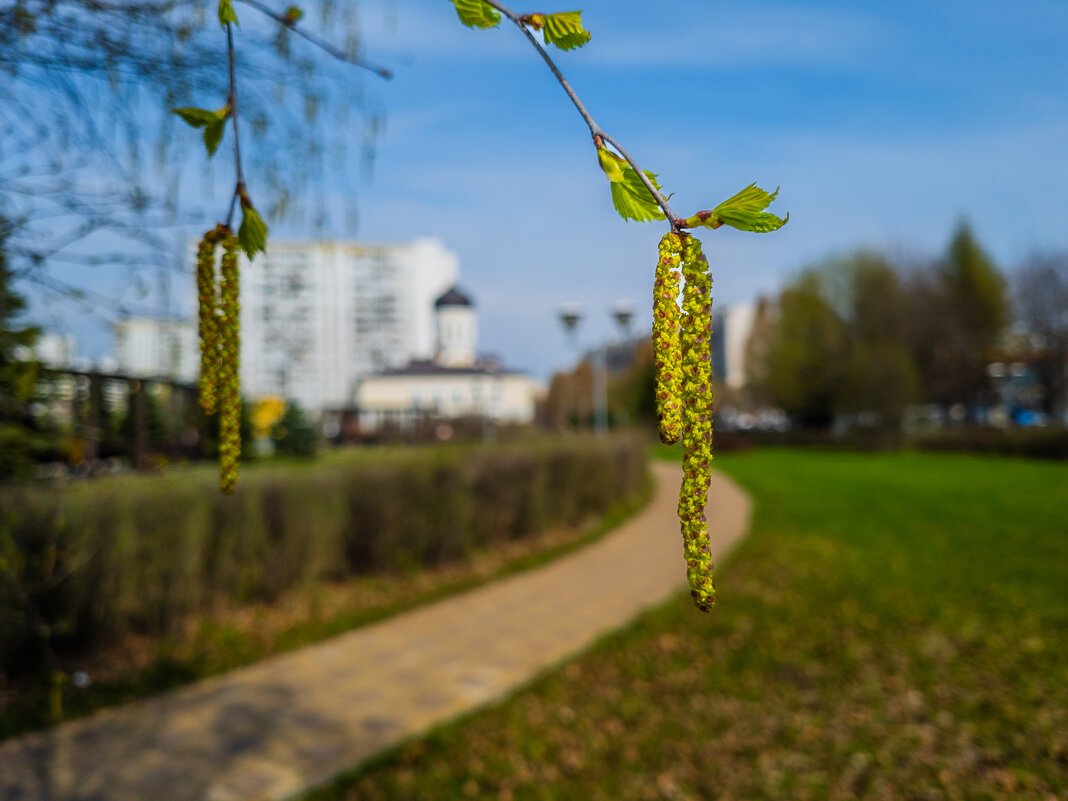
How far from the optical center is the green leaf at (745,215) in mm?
653

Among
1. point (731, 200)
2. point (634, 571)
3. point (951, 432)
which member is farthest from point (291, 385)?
point (951, 432)

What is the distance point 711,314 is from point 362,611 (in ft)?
23.8

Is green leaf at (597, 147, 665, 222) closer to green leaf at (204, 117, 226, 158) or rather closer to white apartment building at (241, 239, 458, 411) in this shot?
green leaf at (204, 117, 226, 158)

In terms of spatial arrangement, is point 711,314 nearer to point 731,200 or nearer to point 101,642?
point 731,200

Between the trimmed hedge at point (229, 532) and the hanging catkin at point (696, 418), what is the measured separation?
206 cm

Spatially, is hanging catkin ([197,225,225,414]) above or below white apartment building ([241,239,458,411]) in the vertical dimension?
below

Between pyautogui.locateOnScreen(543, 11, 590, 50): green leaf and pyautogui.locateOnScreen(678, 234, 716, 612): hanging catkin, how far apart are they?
247 mm

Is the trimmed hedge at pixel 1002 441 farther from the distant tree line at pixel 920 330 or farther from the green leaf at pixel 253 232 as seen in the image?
the green leaf at pixel 253 232

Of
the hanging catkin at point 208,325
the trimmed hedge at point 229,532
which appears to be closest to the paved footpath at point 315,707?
the trimmed hedge at point 229,532

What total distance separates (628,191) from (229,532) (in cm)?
650

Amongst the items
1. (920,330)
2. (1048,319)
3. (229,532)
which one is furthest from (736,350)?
(229,532)

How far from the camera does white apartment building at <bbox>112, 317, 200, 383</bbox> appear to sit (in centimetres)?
337

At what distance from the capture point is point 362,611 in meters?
Result: 7.40

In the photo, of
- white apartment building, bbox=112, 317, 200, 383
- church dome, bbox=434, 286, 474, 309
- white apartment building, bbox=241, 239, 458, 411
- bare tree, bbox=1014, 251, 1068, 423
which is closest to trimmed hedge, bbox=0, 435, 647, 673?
white apartment building, bbox=112, 317, 200, 383
